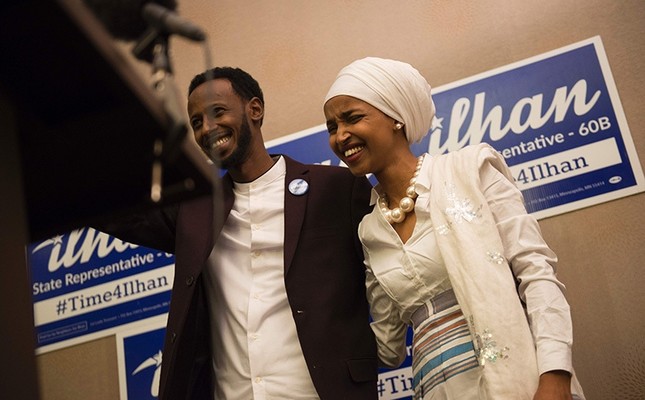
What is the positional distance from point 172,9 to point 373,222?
1.19m

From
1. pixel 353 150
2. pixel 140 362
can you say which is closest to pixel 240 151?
pixel 353 150

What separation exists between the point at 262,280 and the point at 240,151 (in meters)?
0.47

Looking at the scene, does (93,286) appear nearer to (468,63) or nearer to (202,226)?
(202,226)

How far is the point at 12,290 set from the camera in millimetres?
965

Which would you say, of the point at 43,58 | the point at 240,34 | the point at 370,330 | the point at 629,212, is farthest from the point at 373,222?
the point at 240,34

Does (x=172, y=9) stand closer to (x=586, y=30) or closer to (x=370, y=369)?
(x=370, y=369)

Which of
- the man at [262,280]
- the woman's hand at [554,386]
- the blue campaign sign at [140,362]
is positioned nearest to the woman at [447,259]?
the woman's hand at [554,386]

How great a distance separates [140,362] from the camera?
3.32 m

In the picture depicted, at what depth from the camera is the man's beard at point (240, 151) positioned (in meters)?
2.46

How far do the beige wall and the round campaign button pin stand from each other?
0.96 metres

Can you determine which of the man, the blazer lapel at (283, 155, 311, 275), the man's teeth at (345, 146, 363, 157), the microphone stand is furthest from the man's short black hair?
the microphone stand

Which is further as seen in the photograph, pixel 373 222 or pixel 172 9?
pixel 373 222

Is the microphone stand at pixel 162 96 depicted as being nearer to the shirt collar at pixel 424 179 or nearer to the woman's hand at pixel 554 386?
the woman's hand at pixel 554 386

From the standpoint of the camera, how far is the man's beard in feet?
8.07
